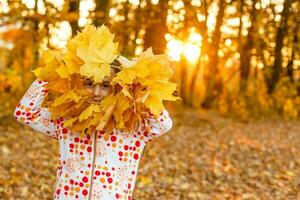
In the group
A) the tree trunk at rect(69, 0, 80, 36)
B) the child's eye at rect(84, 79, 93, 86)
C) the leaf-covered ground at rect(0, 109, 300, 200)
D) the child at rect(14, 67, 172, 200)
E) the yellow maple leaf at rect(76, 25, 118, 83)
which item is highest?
the tree trunk at rect(69, 0, 80, 36)

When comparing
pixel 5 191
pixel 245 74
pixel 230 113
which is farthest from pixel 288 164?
pixel 245 74

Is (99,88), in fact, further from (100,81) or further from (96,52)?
(96,52)

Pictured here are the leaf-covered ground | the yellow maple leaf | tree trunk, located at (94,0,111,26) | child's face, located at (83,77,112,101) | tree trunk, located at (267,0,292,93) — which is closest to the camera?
the yellow maple leaf

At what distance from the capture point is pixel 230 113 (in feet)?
53.6

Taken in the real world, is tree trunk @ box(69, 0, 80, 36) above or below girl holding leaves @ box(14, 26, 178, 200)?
above

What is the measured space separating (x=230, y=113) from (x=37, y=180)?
31.0 feet

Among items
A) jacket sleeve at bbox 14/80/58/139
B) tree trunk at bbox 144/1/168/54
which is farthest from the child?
tree trunk at bbox 144/1/168/54

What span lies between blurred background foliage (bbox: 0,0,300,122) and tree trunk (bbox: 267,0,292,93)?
0.03 metres

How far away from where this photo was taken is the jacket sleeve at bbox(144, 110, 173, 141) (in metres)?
3.40

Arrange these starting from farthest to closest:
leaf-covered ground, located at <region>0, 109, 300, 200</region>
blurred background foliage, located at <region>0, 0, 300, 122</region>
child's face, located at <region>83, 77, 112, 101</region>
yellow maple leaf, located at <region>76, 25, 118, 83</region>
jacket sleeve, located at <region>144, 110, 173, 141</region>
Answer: blurred background foliage, located at <region>0, 0, 300, 122</region> < leaf-covered ground, located at <region>0, 109, 300, 200</region> < jacket sleeve, located at <region>144, 110, 173, 141</region> < child's face, located at <region>83, 77, 112, 101</region> < yellow maple leaf, located at <region>76, 25, 118, 83</region>

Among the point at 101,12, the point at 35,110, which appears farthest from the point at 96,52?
the point at 101,12

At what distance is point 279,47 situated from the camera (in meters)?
16.2

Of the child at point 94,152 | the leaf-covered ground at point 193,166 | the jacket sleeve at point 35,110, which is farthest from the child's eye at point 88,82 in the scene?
the leaf-covered ground at point 193,166

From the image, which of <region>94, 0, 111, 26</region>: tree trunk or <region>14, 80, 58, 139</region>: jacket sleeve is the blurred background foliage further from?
<region>14, 80, 58, 139</region>: jacket sleeve
